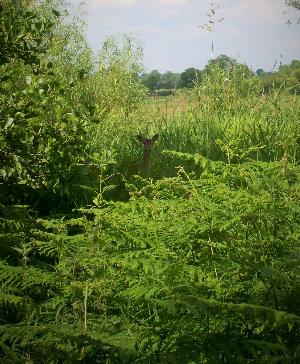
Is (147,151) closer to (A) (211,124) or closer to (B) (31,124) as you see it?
(B) (31,124)

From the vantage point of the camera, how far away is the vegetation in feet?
6.07

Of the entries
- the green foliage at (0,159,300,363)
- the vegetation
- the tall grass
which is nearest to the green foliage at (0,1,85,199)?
the vegetation

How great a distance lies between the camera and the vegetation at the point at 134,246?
185 centimetres

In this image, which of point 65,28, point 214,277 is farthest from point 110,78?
point 214,277

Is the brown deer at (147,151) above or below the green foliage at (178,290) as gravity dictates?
above

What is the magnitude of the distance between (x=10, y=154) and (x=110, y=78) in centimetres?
819

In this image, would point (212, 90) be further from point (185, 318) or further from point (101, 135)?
point (185, 318)

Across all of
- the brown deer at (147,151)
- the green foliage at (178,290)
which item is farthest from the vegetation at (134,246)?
the brown deer at (147,151)

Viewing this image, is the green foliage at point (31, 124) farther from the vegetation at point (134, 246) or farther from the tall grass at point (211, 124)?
the tall grass at point (211, 124)

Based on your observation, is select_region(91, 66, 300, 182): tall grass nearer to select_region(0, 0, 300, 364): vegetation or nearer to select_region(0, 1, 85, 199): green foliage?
select_region(0, 0, 300, 364): vegetation

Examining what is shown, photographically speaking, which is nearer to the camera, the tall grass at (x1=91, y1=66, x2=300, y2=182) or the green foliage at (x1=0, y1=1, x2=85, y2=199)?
the green foliage at (x1=0, y1=1, x2=85, y2=199)

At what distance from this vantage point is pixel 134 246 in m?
2.84

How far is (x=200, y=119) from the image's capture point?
7.34 metres

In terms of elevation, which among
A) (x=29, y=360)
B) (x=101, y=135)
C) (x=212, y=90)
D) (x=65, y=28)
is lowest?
(x=29, y=360)
